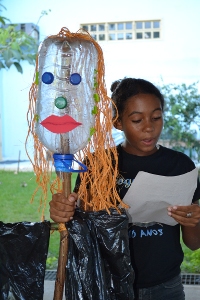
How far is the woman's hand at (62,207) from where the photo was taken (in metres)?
0.88

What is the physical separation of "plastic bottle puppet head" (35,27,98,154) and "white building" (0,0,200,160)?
7.32 feet

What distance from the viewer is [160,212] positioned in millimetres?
1113

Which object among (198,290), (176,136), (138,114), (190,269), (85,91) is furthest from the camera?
(176,136)

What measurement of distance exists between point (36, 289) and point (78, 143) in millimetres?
351

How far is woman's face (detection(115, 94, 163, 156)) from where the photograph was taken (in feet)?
3.78

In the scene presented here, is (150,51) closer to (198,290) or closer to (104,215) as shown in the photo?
(198,290)

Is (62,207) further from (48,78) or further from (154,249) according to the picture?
(154,249)

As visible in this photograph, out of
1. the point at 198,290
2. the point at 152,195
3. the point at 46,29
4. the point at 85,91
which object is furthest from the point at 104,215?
the point at 46,29

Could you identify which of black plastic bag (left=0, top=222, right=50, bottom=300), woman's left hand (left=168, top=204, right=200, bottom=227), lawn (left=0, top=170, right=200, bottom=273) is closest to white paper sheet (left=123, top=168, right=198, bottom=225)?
woman's left hand (left=168, top=204, right=200, bottom=227)

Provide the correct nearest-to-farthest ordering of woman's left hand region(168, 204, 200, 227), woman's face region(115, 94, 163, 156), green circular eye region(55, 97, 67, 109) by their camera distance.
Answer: green circular eye region(55, 97, 67, 109), woman's left hand region(168, 204, 200, 227), woman's face region(115, 94, 163, 156)

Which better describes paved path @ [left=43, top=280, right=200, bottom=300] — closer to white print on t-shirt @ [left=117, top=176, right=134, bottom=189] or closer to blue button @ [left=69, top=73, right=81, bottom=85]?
white print on t-shirt @ [left=117, top=176, right=134, bottom=189]

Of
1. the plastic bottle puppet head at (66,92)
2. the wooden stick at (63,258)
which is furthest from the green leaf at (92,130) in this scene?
the wooden stick at (63,258)

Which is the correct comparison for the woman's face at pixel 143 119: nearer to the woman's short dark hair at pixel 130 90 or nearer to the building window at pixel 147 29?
the woman's short dark hair at pixel 130 90

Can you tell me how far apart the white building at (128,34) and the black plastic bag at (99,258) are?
2235mm
